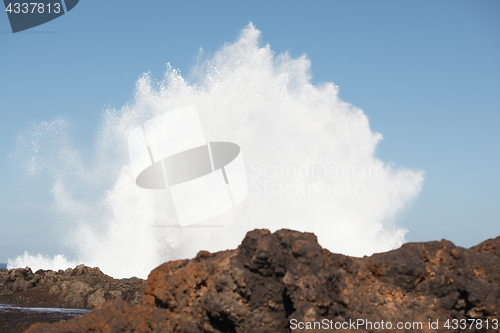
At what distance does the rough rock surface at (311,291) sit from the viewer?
5.42 m

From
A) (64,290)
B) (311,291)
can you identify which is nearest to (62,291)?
(64,290)

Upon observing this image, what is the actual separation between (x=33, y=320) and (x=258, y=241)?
9154 millimetres

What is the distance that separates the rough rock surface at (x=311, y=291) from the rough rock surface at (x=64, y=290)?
11.2m

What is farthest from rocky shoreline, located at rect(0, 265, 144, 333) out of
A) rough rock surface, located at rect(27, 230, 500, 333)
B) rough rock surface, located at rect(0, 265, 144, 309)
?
rough rock surface, located at rect(27, 230, 500, 333)

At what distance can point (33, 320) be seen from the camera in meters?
10.9

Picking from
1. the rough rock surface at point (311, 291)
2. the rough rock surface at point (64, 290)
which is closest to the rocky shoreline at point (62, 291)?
the rough rock surface at point (64, 290)

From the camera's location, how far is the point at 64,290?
57.8 feet

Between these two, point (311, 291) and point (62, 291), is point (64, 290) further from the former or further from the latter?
point (311, 291)

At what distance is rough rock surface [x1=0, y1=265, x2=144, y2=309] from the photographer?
16.8 metres

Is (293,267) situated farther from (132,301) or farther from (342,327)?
(132,301)

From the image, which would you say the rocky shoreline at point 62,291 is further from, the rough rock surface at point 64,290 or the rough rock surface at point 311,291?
the rough rock surface at point 311,291

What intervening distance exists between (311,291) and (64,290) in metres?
16.5

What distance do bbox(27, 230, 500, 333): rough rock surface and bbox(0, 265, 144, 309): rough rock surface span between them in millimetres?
11156

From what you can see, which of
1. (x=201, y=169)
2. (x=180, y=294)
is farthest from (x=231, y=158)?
(x=180, y=294)
